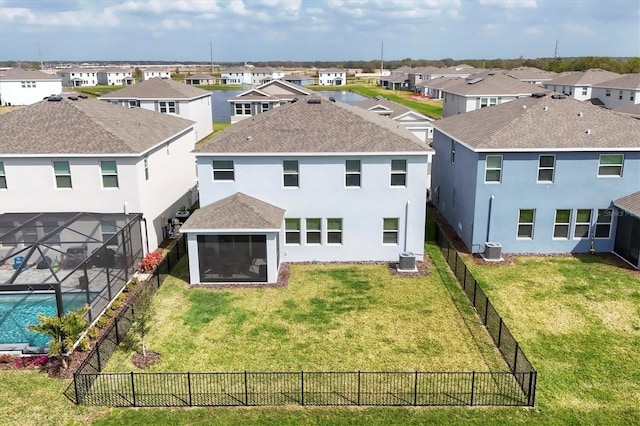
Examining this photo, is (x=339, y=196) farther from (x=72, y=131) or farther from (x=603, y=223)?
(x=603, y=223)

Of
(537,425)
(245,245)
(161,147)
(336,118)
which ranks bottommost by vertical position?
(537,425)

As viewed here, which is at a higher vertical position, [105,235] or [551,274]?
[105,235]

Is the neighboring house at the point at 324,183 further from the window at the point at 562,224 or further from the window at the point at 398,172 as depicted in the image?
the window at the point at 562,224

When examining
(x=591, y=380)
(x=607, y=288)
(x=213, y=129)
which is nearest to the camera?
(x=591, y=380)

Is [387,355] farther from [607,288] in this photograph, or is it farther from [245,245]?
[607,288]

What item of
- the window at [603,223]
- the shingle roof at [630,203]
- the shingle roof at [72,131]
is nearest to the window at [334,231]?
the shingle roof at [72,131]

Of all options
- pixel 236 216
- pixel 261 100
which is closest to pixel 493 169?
pixel 236 216

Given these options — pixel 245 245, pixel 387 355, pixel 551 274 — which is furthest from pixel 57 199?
pixel 551 274

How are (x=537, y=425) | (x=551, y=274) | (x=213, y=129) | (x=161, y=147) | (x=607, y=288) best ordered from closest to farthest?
(x=537, y=425) → (x=607, y=288) → (x=551, y=274) → (x=161, y=147) → (x=213, y=129)

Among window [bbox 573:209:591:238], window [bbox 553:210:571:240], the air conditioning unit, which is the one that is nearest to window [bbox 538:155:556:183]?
window [bbox 553:210:571:240]
